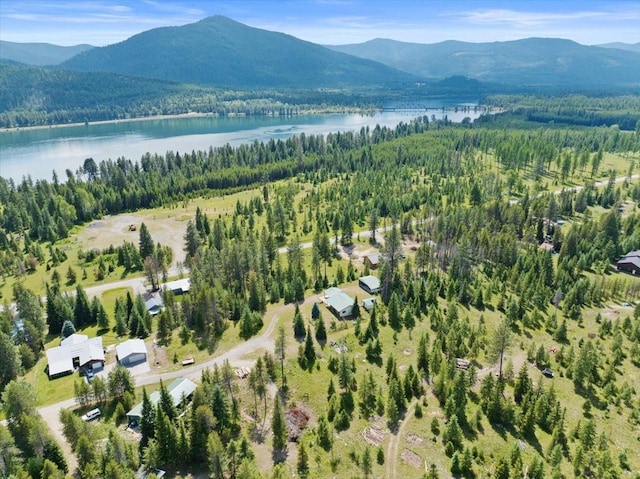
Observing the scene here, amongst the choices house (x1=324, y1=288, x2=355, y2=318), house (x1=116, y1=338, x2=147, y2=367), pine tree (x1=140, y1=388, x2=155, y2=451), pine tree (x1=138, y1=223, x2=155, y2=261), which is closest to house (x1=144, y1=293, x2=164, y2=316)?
house (x1=116, y1=338, x2=147, y2=367)

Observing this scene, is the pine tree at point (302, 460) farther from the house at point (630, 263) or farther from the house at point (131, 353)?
the house at point (630, 263)

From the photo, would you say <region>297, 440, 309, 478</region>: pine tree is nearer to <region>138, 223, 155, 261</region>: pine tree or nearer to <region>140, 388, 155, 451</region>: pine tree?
<region>140, 388, 155, 451</region>: pine tree

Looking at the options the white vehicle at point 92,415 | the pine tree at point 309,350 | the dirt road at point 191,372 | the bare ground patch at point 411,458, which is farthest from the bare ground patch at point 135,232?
the bare ground patch at point 411,458

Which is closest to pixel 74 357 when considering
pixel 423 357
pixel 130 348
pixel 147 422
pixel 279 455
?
pixel 130 348

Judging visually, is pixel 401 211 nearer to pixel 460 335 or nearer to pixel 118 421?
pixel 460 335

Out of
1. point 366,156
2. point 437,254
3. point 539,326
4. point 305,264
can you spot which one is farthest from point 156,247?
point 366,156

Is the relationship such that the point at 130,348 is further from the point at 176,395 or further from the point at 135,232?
the point at 135,232
